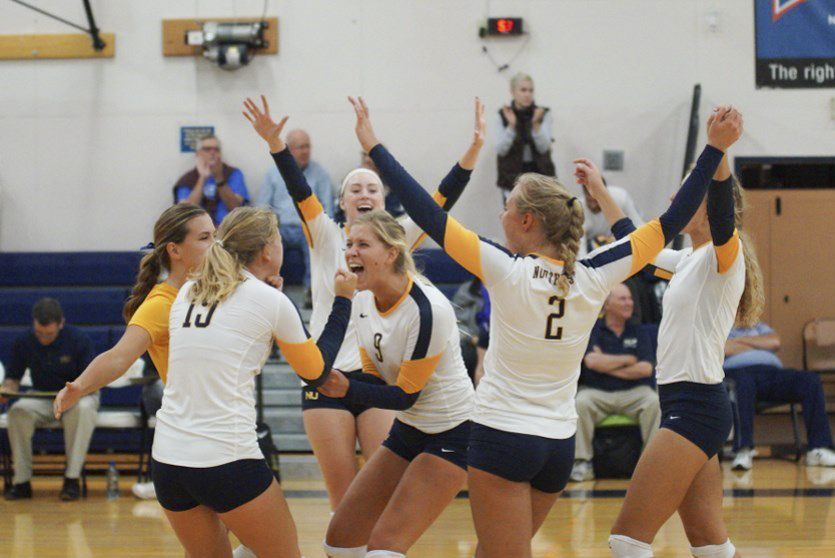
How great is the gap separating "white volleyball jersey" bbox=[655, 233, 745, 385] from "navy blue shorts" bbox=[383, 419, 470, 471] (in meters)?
0.80

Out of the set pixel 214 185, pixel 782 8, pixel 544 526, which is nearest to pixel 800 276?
pixel 782 8

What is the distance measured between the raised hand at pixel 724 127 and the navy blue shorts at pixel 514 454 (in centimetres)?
110

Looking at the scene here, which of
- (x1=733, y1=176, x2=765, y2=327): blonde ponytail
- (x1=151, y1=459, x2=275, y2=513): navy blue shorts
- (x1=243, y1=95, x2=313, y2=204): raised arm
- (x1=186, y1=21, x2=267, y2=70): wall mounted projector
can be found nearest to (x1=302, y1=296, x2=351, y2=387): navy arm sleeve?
(x1=151, y1=459, x2=275, y2=513): navy blue shorts

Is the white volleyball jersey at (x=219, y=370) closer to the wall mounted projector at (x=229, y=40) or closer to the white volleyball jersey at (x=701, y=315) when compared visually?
the white volleyball jersey at (x=701, y=315)

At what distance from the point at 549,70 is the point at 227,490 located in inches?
344

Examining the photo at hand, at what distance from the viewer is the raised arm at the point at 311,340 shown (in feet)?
11.2

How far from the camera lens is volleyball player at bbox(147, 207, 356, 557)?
10.9 feet

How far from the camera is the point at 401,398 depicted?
152 inches

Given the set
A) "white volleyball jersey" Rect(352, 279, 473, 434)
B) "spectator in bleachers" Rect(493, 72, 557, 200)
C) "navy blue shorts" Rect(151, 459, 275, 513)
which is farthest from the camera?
"spectator in bleachers" Rect(493, 72, 557, 200)

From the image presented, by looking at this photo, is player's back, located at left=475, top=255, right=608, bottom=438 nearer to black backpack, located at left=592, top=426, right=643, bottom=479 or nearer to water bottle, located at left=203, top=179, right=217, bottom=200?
black backpack, located at left=592, top=426, right=643, bottom=479

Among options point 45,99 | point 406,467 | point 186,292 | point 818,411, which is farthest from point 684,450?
point 45,99

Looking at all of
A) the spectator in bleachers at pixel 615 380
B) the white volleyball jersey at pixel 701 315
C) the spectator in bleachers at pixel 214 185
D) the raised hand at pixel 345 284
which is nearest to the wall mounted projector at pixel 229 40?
the spectator in bleachers at pixel 214 185

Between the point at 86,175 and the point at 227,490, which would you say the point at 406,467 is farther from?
the point at 86,175

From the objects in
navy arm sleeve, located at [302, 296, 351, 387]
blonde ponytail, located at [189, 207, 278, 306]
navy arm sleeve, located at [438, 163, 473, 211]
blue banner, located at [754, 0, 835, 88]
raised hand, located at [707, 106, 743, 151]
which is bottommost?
navy arm sleeve, located at [302, 296, 351, 387]
